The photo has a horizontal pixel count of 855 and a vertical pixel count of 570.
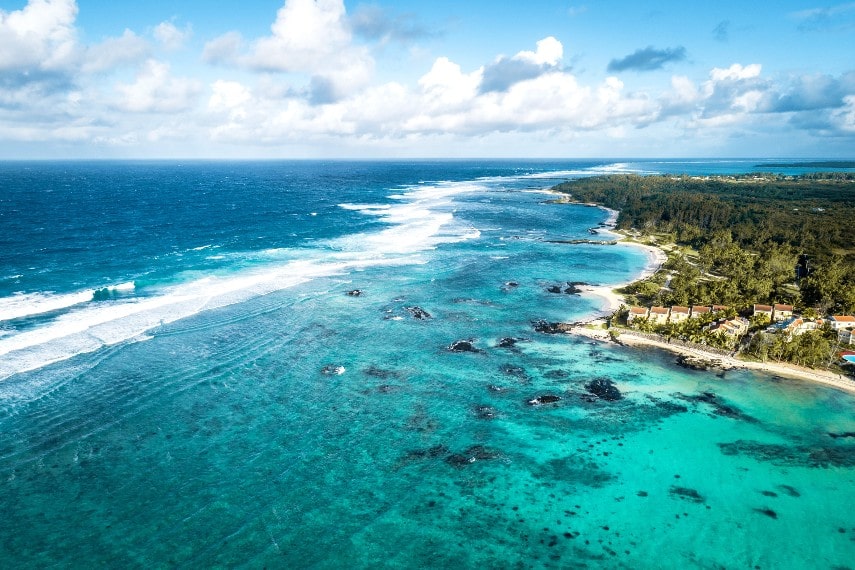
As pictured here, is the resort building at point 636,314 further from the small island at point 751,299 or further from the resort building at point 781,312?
the resort building at point 781,312

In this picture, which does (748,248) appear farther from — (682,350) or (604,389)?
(604,389)

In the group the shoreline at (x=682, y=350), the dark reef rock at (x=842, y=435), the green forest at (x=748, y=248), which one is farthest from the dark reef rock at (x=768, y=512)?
the green forest at (x=748, y=248)

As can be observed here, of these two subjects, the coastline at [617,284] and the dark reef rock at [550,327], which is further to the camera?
the coastline at [617,284]

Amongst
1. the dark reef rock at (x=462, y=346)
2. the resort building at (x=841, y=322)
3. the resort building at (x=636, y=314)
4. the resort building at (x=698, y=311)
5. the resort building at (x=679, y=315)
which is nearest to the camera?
the dark reef rock at (x=462, y=346)

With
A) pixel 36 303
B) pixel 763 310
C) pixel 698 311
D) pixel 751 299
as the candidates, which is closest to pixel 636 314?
pixel 698 311

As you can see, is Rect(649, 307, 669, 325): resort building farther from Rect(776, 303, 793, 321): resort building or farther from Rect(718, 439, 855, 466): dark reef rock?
Rect(718, 439, 855, 466): dark reef rock

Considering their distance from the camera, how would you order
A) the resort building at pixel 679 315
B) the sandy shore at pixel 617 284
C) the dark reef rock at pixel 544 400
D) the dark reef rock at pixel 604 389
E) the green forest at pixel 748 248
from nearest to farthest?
the dark reef rock at pixel 544 400
the dark reef rock at pixel 604 389
the resort building at pixel 679 315
the green forest at pixel 748 248
the sandy shore at pixel 617 284

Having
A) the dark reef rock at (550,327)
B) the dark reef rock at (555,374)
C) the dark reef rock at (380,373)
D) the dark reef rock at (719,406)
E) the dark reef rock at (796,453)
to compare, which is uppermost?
the dark reef rock at (550,327)
